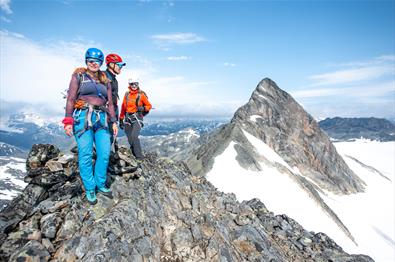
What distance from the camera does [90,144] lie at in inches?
463

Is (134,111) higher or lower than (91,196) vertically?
higher

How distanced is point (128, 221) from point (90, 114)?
455cm

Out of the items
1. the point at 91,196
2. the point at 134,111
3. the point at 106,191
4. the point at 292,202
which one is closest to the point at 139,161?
the point at 134,111

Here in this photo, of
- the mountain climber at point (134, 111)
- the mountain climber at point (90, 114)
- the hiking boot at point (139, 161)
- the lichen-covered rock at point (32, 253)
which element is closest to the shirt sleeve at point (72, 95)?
the mountain climber at point (90, 114)

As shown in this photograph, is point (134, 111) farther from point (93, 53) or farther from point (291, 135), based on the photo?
point (291, 135)

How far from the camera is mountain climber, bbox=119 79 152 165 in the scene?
1733 cm

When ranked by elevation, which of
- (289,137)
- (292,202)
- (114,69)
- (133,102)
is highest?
(114,69)

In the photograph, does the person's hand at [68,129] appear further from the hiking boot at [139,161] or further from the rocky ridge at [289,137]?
the rocky ridge at [289,137]

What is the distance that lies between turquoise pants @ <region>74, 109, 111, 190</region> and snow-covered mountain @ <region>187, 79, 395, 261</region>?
33.4 meters

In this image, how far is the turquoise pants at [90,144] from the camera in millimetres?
11648

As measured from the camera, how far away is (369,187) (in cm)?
9000

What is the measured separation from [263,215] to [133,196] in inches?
510

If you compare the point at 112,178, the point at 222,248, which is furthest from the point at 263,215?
the point at 112,178

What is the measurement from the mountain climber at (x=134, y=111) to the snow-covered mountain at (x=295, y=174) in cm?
2870
